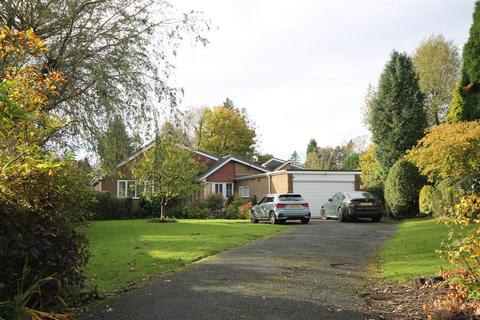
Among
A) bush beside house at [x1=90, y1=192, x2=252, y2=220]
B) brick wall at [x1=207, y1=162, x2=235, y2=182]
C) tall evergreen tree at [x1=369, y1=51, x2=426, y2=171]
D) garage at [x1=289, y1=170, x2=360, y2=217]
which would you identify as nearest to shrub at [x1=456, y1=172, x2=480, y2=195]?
tall evergreen tree at [x1=369, y1=51, x2=426, y2=171]

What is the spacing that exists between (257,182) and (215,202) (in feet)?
14.8

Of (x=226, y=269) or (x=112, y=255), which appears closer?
(x=226, y=269)

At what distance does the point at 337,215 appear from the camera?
24484 mm

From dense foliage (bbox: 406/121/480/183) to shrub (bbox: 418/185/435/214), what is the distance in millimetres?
1870

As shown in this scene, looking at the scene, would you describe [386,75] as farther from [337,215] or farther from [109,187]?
[109,187]

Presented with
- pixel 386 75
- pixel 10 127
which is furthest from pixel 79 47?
pixel 386 75

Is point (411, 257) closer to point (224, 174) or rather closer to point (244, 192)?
point (244, 192)

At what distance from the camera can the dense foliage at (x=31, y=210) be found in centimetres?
480

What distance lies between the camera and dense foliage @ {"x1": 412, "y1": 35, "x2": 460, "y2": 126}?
41531 millimetres

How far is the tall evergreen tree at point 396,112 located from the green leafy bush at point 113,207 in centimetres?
1770

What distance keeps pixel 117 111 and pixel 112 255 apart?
3.80m

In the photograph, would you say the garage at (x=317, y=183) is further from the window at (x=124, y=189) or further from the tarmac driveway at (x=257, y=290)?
the tarmac driveway at (x=257, y=290)

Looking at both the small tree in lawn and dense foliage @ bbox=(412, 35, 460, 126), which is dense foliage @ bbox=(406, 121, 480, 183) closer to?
the small tree in lawn

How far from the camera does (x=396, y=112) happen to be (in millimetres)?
27062
